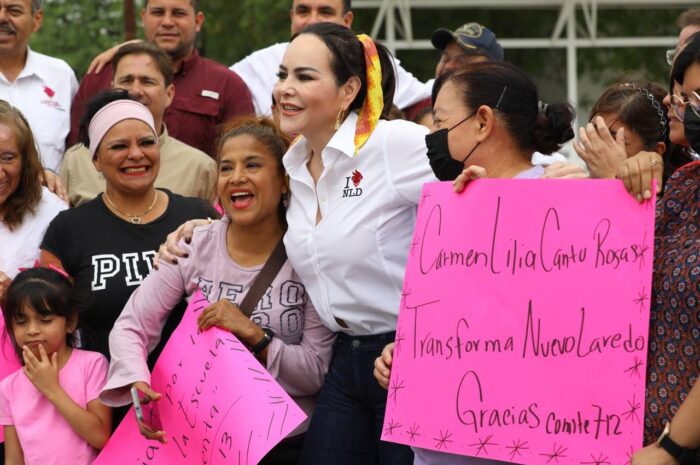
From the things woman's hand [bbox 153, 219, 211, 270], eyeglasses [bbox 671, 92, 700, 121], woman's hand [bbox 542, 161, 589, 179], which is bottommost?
woman's hand [bbox 153, 219, 211, 270]

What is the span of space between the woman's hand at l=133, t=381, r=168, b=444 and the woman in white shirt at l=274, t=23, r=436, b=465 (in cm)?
63

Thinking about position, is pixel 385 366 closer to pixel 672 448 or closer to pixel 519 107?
pixel 519 107

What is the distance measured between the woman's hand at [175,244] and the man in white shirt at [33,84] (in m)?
2.15

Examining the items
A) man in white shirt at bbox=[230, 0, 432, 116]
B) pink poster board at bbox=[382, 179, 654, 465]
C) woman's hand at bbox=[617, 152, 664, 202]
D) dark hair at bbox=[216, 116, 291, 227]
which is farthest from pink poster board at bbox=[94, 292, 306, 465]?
man in white shirt at bbox=[230, 0, 432, 116]

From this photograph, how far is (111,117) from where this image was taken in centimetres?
576

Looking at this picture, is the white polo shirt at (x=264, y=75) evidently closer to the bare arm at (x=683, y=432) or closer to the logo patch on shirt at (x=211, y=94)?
the logo patch on shirt at (x=211, y=94)

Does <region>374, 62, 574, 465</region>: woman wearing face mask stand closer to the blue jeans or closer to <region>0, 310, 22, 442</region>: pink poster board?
the blue jeans

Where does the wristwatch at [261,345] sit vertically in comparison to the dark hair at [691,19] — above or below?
below

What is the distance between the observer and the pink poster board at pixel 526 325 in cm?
363

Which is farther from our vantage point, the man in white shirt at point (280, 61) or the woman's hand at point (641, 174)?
the man in white shirt at point (280, 61)

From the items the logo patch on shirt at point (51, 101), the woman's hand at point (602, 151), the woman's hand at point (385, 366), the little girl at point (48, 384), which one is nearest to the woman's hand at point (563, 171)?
the woman's hand at point (602, 151)

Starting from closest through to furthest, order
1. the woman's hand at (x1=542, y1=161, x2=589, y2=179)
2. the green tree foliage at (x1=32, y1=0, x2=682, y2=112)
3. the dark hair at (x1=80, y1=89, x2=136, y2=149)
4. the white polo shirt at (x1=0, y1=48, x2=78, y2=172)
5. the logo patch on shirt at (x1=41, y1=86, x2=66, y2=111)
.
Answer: the woman's hand at (x1=542, y1=161, x2=589, y2=179) < the dark hair at (x1=80, y1=89, x2=136, y2=149) < the white polo shirt at (x1=0, y1=48, x2=78, y2=172) < the logo patch on shirt at (x1=41, y1=86, x2=66, y2=111) < the green tree foliage at (x1=32, y1=0, x2=682, y2=112)

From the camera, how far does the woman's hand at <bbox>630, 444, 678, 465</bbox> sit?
11.3 ft

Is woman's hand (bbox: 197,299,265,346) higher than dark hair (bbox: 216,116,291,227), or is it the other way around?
dark hair (bbox: 216,116,291,227)
